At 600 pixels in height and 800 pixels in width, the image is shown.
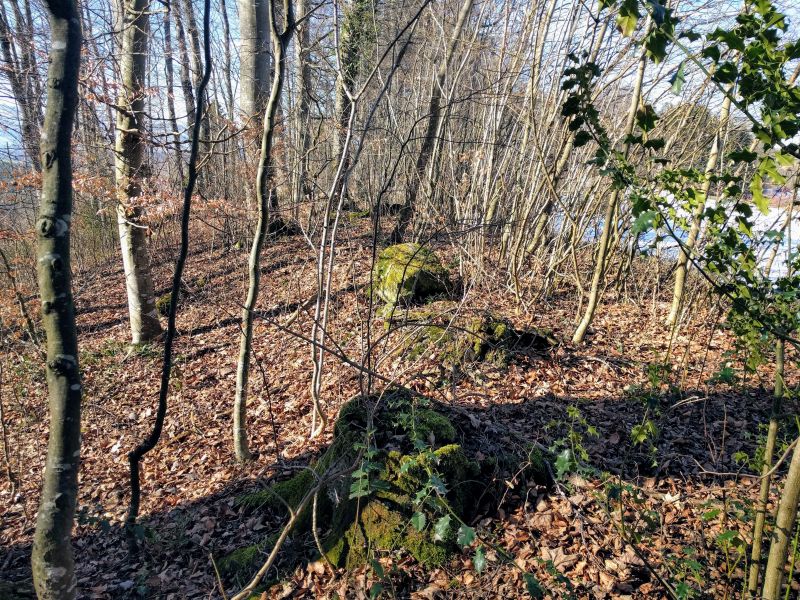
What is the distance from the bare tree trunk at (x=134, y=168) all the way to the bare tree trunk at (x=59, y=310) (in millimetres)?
3934

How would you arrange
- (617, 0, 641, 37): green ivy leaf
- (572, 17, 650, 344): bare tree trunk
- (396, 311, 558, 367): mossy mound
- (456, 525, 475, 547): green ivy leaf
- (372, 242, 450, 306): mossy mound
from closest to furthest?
(617, 0, 641, 37): green ivy leaf
(456, 525, 475, 547): green ivy leaf
(572, 17, 650, 344): bare tree trunk
(396, 311, 558, 367): mossy mound
(372, 242, 450, 306): mossy mound

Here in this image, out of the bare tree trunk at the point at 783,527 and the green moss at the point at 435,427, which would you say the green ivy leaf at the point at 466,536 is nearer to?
the bare tree trunk at the point at 783,527

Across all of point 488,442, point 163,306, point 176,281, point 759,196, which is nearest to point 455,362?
point 488,442

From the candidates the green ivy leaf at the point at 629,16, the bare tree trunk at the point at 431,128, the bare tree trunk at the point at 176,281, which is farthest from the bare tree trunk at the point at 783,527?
the bare tree trunk at the point at 431,128

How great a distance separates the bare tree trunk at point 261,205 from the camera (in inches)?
127

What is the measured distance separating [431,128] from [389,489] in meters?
6.95

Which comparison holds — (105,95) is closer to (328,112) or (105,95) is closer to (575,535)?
(575,535)

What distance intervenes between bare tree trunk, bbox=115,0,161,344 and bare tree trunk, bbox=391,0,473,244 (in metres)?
3.91

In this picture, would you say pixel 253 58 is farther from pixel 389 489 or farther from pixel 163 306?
pixel 389 489

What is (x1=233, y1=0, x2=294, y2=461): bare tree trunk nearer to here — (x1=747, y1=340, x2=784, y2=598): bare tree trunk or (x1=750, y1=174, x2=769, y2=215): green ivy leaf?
(x1=750, y1=174, x2=769, y2=215): green ivy leaf

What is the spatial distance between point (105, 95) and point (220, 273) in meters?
4.68

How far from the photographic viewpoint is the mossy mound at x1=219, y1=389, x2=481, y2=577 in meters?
2.86

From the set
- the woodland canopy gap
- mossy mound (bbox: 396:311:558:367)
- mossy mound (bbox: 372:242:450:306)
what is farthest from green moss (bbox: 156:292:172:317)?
mossy mound (bbox: 396:311:558:367)

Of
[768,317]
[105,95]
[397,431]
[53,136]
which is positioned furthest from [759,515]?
[105,95]
